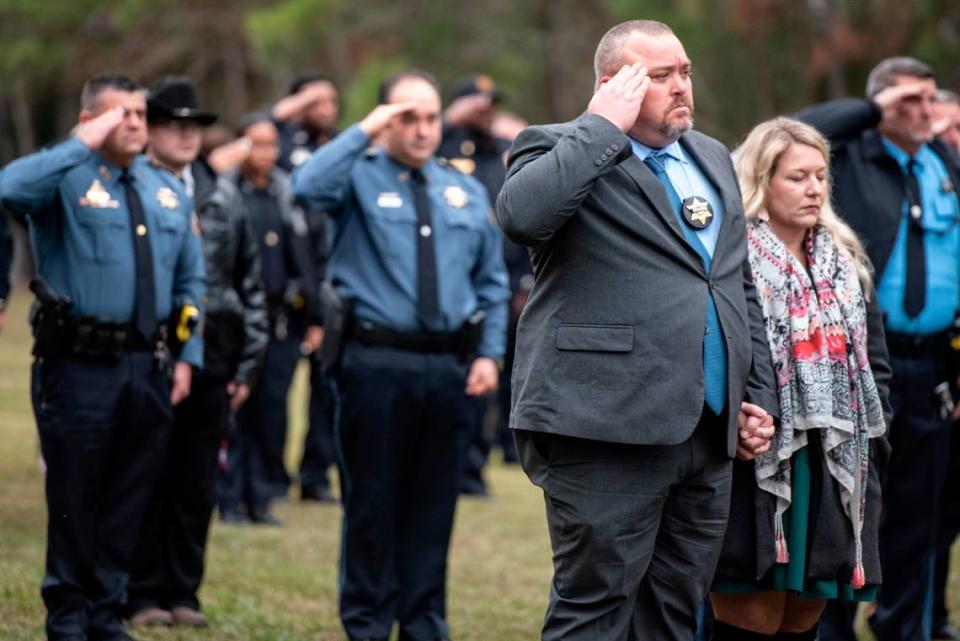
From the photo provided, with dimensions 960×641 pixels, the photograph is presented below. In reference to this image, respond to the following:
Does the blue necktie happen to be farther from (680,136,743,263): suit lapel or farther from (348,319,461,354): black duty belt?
(348,319,461,354): black duty belt

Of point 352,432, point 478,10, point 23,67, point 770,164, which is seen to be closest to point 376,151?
point 352,432

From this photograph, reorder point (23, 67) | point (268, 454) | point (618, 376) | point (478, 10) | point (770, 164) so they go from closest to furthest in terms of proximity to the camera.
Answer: point (618, 376)
point (770, 164)
point (268, 454)
point (478, 10)
point (23, 67)

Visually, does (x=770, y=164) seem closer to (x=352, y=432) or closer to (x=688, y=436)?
(x=688, y=436)

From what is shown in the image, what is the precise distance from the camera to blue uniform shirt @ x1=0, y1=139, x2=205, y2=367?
19.0ft

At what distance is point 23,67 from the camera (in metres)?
29.2

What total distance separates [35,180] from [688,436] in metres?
2.76

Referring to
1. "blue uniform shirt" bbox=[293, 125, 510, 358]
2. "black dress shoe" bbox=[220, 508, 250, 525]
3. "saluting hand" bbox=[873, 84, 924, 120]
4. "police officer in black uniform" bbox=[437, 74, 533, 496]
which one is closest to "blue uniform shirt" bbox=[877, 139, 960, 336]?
"saluting hand" bbox=[873, 84, 924, 120]

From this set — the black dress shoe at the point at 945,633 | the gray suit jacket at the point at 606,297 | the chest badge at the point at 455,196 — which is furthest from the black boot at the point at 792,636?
the chest badge at the point at 455,196

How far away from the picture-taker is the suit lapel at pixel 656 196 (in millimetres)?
4520

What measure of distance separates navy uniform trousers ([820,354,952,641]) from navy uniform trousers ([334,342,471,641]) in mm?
1836

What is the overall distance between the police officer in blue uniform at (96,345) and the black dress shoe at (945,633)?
3743mm

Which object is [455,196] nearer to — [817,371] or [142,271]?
[142,271]

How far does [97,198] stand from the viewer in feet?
19.7

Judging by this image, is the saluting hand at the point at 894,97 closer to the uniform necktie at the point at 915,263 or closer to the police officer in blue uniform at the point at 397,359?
the uniform necktie at the point at 915,263
